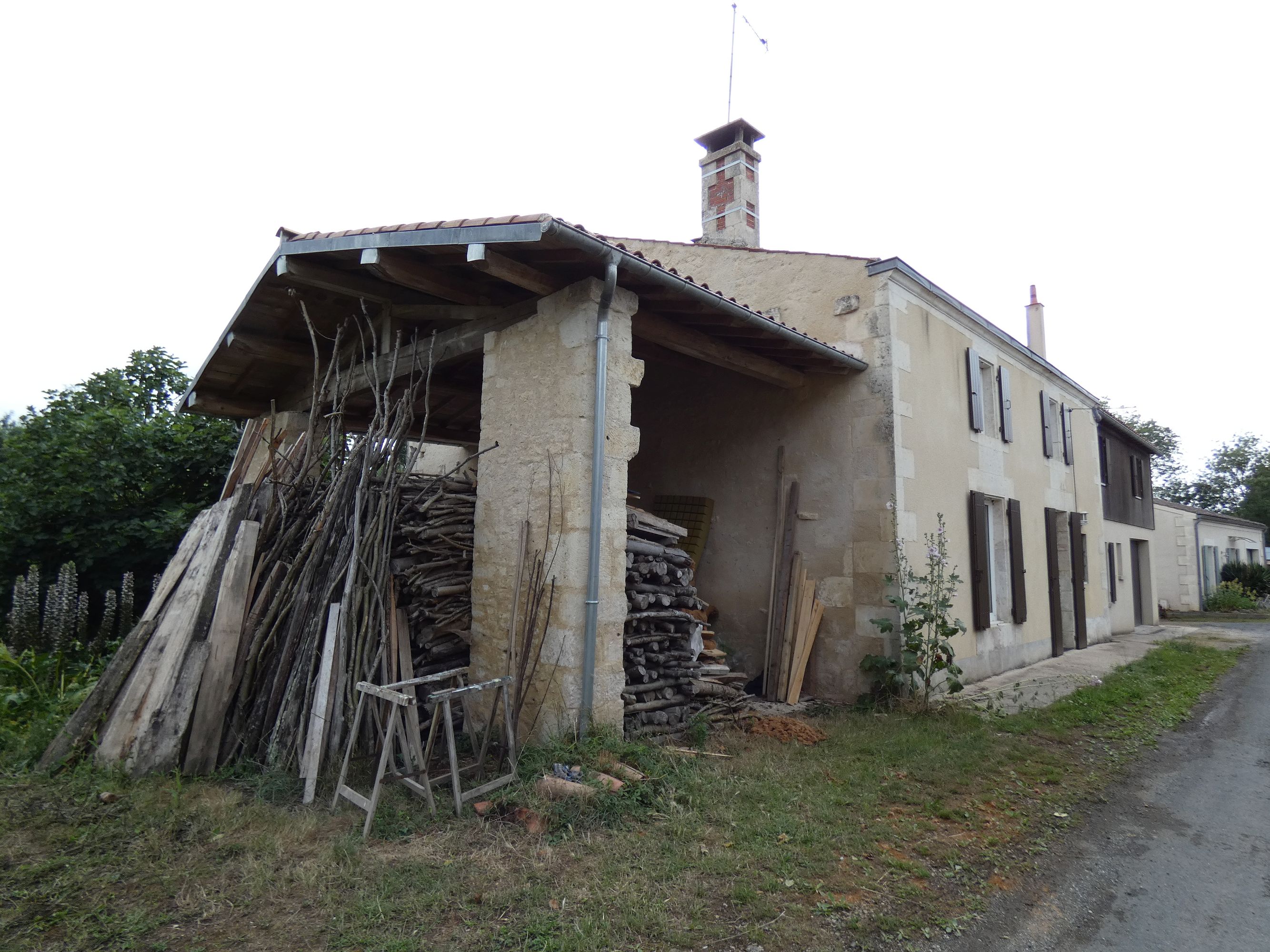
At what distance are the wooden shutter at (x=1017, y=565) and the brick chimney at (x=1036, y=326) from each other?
5.06 meters

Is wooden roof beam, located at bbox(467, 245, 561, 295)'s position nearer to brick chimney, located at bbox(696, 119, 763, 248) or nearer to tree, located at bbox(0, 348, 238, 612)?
brick chimney, located at bbox(696, 119, 763, 248)

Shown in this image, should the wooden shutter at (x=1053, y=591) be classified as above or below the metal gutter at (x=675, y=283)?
below

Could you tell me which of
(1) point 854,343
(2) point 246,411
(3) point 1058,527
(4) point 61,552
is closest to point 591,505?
(1) point 854,343

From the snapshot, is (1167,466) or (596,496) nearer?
(596,496)

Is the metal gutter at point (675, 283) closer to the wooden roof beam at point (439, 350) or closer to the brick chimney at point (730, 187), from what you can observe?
the wooden roof beam at point (439, 350)

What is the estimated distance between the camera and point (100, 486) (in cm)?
903

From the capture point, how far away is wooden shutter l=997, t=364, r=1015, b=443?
9.59 metres

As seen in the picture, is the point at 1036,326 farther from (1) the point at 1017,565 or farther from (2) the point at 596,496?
(2) the point at 596,496

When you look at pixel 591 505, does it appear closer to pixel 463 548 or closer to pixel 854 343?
pixel 463 548

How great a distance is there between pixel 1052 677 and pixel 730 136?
8.07m

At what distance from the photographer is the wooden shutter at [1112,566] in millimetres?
14133

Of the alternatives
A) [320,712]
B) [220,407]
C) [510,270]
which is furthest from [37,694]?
[510,270]

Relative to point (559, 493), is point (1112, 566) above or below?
below

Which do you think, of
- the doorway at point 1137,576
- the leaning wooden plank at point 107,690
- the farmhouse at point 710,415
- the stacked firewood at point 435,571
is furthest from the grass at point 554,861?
the doorway at point 1137,576
